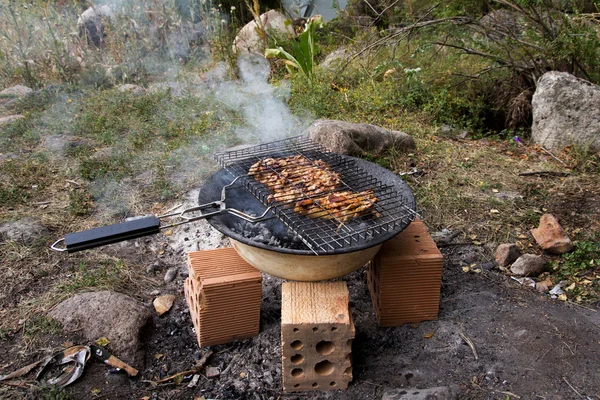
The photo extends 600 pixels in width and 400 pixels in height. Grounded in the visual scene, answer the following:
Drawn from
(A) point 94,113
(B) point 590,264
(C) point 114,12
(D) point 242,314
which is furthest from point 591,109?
(C) point 114,12

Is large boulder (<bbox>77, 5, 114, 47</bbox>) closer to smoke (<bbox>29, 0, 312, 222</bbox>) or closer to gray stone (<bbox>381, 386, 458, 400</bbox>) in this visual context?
smoke (<bbox>29, 0, 312, 222</bbox>)

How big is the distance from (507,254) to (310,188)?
6.05ft

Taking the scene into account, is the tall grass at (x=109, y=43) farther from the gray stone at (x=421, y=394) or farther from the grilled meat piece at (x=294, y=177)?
the gray stone at (x=421, y=394)

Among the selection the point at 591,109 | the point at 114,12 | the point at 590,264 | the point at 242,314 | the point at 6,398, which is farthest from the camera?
the point at 114,12

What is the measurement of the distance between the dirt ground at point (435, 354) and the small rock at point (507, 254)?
0.68 feet

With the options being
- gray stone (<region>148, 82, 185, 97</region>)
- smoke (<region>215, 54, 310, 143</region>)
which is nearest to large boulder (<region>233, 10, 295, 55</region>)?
smoke (<region>215, 54, 310, 143</region>)

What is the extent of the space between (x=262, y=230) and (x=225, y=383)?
96 cm

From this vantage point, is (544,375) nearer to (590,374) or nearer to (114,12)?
(590,374)

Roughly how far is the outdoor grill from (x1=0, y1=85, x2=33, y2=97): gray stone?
5.95 meters

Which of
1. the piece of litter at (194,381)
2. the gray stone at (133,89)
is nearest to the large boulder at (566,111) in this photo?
the piece of litter at (194,381)

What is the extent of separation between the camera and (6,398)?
8.68 ft

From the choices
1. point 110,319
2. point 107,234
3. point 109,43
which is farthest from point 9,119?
point 107,234

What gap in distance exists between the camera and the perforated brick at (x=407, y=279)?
3.07 m

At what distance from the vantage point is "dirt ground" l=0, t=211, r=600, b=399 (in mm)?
2756
